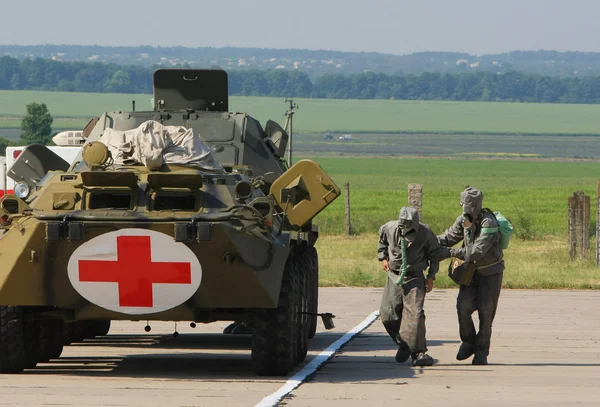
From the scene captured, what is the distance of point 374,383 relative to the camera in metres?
13.3

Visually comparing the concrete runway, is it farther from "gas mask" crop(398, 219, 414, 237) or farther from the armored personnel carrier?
"gas mask" crop(398, 219, 414, 237)

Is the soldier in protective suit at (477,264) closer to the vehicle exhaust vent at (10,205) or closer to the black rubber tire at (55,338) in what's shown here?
the black rubber tire at (55,338)

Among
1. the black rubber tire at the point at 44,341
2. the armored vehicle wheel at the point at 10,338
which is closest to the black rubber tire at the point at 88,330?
the black rubber tire at the point at 44,341

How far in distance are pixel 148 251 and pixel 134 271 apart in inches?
8.7

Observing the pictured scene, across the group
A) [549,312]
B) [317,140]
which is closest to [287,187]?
[549,312]

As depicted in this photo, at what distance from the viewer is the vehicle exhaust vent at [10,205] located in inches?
532

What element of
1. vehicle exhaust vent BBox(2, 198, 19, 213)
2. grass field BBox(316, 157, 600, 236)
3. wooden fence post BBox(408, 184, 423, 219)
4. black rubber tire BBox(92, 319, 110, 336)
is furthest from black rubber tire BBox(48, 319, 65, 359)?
grass field BBox(316, 157, 600, 236)

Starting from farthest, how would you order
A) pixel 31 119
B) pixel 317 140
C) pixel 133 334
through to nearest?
pixel 317 140, pixel 31 119, pixel 133 334

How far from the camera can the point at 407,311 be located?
579 inches

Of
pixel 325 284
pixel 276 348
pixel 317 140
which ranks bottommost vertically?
pixel 317 140

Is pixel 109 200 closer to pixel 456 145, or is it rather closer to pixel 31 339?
pixel 31 339

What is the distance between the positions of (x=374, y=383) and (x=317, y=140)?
15327 centimetres

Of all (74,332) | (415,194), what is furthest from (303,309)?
(415,194)

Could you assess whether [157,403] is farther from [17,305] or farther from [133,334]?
[133,334]
